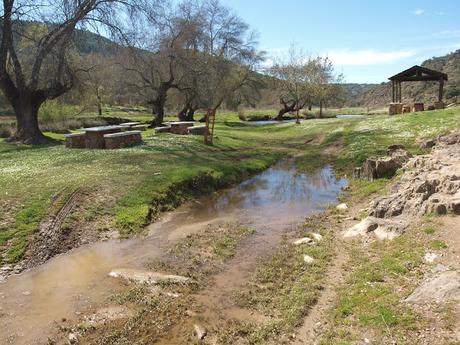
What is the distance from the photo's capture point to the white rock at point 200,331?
21.8ft

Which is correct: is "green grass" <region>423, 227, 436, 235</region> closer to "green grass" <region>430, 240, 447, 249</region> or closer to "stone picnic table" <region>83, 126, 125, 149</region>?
"green grass" <region>430, 240, 447, 249</region>

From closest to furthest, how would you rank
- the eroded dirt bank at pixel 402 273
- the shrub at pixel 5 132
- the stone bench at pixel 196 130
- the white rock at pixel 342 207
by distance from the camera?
1. the eroded dirt bank at pixel 402 273
2. the white rock at pixel 342 207
3. the stone bench at pixel 196 130
4. the shrub at pixel 5 132

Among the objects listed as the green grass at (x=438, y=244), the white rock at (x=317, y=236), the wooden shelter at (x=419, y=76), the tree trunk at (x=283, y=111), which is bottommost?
the white rock at (x=317, y=236)

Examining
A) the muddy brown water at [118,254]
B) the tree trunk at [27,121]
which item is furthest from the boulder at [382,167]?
the tree trunk at [27,121]

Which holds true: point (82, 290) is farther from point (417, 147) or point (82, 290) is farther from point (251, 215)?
point (417, 147)

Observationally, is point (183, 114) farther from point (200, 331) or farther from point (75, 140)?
point (200, 331)

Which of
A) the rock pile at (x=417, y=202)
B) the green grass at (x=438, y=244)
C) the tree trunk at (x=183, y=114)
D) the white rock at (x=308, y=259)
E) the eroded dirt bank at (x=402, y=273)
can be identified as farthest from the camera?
the tree trunk at (x=183, y=114)

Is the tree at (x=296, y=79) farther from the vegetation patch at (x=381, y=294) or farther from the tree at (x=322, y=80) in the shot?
the vegetation patch at (x=381, y=294)

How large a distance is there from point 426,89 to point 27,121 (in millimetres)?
108019

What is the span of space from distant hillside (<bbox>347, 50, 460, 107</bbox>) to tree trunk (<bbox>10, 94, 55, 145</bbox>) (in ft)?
257

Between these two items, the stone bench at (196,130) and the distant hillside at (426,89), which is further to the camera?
the distant hillside at (426,89)

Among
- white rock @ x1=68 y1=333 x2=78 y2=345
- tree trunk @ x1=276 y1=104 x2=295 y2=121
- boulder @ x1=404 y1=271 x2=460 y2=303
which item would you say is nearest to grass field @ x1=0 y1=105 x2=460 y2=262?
white rock @ x1=68 y1=333 x2=78 y2=345

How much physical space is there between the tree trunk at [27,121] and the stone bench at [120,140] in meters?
6.09

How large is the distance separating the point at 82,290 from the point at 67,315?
3.22ft
